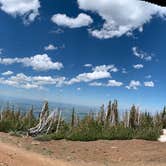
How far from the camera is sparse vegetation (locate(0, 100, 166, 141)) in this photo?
69.5ft

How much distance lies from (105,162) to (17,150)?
11.4 feet

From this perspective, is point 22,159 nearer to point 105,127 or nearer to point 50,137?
point 50,137

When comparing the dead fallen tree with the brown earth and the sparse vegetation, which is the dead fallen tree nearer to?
the sparse vegetation

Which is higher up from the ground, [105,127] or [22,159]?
[105,127]

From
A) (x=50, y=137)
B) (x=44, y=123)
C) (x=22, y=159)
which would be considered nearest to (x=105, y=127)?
(x=44, y=123)

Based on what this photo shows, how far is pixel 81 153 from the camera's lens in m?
16.7

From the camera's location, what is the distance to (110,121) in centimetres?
2966

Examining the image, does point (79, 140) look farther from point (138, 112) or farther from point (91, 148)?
point (138, 112)

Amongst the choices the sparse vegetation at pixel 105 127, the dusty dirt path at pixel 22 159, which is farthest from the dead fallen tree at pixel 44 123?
the dusty dirt path at pixel 22 159

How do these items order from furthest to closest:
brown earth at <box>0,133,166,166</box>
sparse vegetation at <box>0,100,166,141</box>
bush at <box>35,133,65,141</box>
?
sparse vegetation at <box>0,100,166,141</box>
bush at <box>35,133,65,141</box>
brown earth at <box>0,133,166,166</box>

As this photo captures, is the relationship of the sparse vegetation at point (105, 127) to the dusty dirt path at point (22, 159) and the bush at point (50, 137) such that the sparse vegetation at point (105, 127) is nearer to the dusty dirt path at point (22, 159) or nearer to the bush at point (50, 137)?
the bush at point (50, 137)

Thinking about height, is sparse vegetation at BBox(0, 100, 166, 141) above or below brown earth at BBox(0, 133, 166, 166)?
above

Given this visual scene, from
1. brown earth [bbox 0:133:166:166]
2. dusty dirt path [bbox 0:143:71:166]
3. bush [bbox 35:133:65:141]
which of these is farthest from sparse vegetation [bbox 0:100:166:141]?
dusty dirt path [bbox 0:143:71:166]

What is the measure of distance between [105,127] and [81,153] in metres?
8.73
